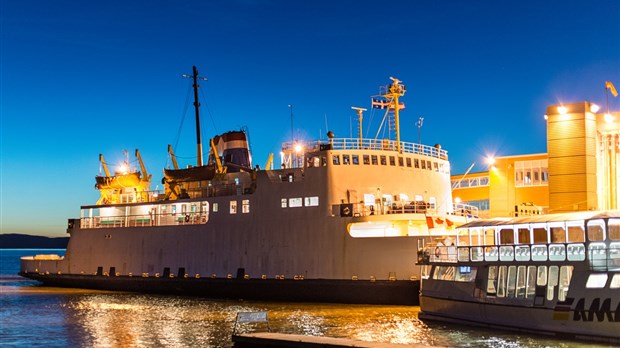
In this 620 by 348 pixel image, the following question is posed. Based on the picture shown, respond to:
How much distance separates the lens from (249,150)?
41.3 metres

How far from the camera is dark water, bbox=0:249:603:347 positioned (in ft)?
70.3

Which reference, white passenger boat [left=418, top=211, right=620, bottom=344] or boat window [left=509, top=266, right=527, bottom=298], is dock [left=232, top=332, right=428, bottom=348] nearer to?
white passenger boat [left=418, top=211, right=620, bottom=344]

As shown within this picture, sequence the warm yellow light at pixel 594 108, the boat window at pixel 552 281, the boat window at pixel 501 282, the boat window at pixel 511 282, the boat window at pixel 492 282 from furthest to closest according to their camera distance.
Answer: the warm yellow light at pixel 594 108, the boat window at pixel 492 282, the boat window at pixel 501 282, the boat window at pixel 511 282, the boat window at pixel 552 281

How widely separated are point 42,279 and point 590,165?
112 ft

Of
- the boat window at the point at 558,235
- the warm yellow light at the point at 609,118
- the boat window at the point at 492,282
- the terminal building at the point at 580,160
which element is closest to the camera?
the boat window at the point at 492,282

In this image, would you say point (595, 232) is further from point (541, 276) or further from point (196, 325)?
point (196, 325)

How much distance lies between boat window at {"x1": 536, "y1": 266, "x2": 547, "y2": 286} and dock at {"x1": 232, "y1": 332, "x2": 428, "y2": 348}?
206 inches

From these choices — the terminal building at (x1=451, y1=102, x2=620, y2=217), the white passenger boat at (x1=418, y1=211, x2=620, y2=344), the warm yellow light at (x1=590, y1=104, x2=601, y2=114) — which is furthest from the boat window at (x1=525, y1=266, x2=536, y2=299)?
the warm yellow light at (x1=590, y1=104, x2=601, y2=114)

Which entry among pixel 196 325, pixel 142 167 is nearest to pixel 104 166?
pixel 142 167

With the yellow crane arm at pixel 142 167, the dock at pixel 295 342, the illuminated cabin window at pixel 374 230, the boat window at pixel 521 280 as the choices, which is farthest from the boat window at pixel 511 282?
the yellow crane arm at pixel 142 167

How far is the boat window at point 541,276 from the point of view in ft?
69.7

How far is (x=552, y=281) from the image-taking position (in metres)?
21.0

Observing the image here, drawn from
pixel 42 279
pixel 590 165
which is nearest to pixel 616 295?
pixel 590 165

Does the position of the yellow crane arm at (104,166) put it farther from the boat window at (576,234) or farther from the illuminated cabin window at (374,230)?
the boat window at (576,234)
